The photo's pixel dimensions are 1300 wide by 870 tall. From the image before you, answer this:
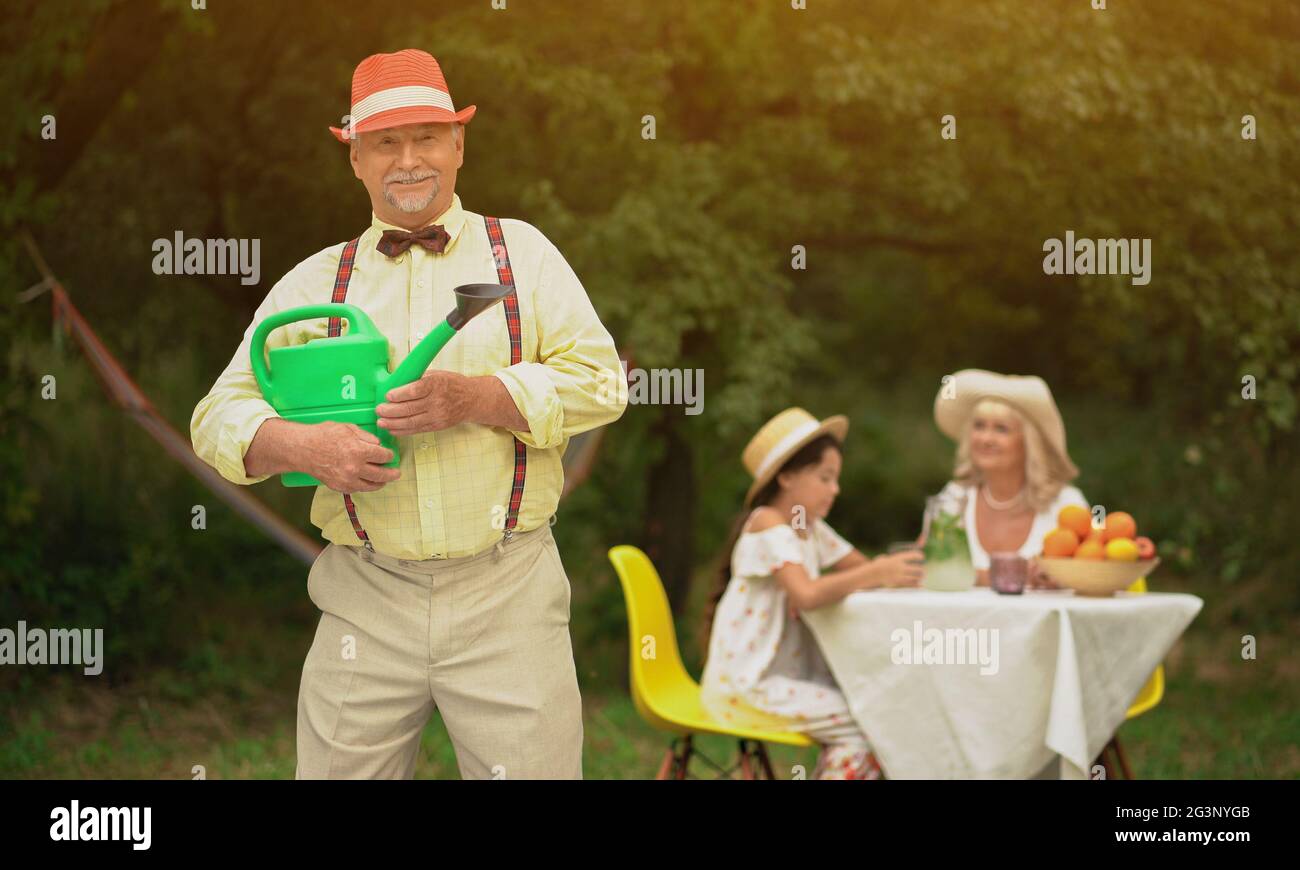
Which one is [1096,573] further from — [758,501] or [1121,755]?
[758,501]

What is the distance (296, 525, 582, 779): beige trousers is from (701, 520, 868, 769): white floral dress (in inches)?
66.4

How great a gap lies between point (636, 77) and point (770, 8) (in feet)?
2.36

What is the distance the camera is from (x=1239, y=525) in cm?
686

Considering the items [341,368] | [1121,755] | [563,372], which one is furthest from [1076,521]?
[341,368]

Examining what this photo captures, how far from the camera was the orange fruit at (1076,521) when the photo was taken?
3.89 meters

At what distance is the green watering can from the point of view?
202 cm

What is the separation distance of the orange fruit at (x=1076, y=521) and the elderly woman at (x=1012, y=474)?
34cm

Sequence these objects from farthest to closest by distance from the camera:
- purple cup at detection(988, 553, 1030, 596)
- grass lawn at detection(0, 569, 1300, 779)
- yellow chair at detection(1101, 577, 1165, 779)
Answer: grass lawn at detection(0, 569, 1300, 779) → yellow chair at detection(1101, 577, 1165, 779) → purple cup at detection(988, 553, 1030, 596)

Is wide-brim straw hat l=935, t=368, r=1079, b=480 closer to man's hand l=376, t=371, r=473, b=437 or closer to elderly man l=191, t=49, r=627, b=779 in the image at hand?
elderly man l=191, t=49, r=627, b=779

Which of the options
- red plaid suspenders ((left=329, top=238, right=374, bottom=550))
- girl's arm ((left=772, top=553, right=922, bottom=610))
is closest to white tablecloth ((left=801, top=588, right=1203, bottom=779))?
girl's arm ((left=772, top=553, right=922, bottom=610))

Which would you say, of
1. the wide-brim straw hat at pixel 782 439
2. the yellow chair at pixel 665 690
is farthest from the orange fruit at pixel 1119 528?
the yellow chair at pixel 665 690

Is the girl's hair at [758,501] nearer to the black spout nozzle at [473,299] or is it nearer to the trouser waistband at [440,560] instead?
the trouser waistband at [440,560]
